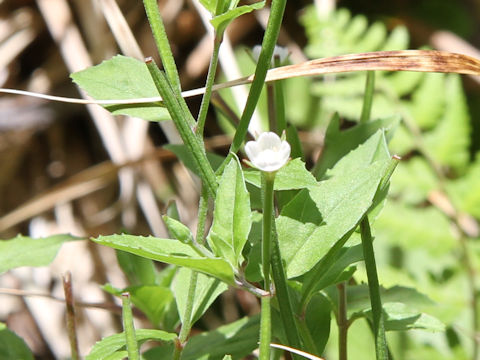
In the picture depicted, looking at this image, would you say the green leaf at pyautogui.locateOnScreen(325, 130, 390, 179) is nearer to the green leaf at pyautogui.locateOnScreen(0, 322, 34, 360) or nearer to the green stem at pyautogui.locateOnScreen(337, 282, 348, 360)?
the green stem at pyautogui.locateOnScreen(337, 282, 348, 360)

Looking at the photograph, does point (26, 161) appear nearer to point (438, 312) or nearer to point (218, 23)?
point (438, 312)

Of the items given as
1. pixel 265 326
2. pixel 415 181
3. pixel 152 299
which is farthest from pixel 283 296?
pixel 415 181

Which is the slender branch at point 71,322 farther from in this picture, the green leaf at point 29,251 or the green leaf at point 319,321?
the green leaf at point 319,321

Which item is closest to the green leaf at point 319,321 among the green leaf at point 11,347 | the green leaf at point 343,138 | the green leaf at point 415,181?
the green leaf at point 343,138

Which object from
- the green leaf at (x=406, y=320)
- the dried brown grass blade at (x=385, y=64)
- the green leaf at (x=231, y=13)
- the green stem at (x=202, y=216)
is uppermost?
the green leaf at (x=231, y=13)

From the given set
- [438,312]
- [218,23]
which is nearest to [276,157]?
[218,23]

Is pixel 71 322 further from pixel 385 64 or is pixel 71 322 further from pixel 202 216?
pixel 385 64
